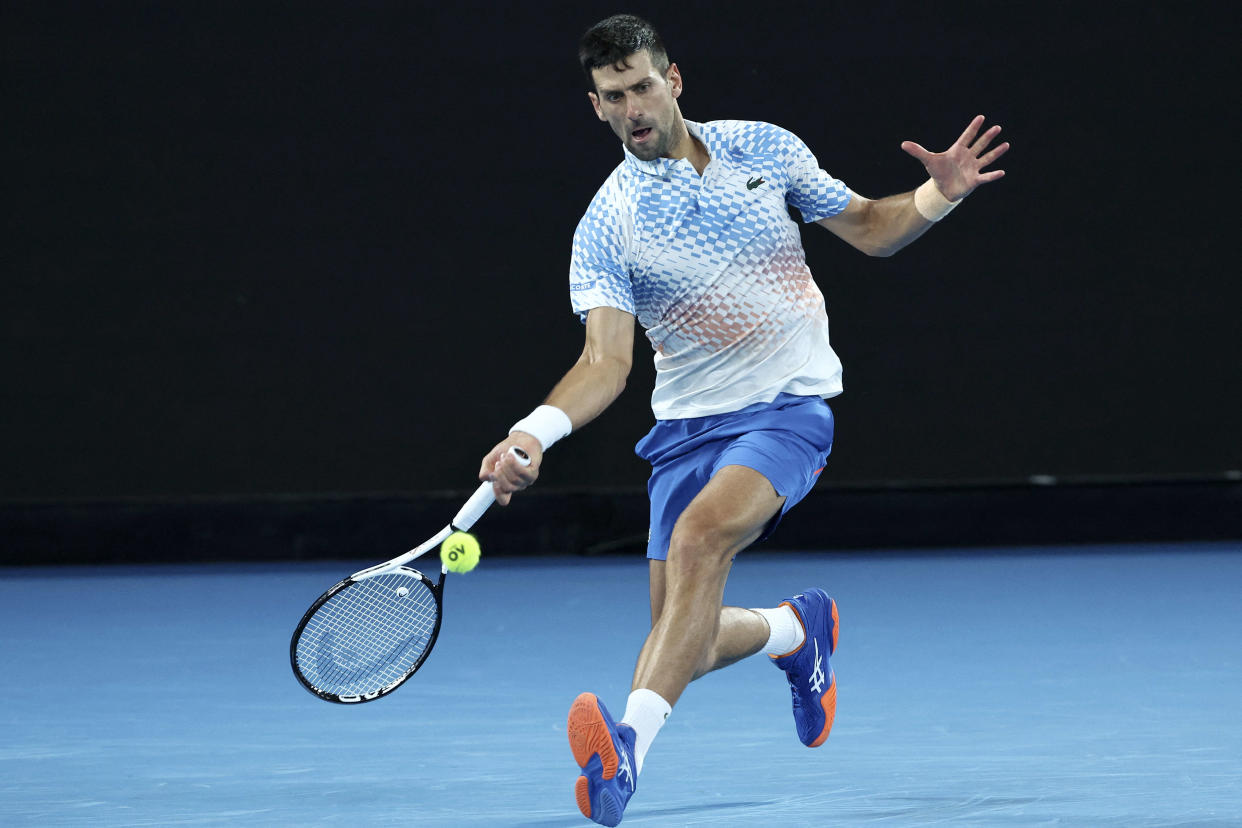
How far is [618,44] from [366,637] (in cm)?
132

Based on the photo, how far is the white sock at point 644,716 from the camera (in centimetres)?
315

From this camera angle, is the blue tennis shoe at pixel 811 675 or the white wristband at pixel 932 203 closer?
the white wristband at pixel 932 203

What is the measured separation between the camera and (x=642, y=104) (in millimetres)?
3521

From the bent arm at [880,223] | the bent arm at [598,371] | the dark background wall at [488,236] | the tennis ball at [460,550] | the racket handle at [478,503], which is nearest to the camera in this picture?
the racket handle at [478,503]

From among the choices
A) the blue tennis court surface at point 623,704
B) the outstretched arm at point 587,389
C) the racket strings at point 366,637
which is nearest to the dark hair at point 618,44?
the outstretched arm at point 587,389

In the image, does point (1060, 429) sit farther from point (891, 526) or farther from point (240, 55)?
point (240, 55)

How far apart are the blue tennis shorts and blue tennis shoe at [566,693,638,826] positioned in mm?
671

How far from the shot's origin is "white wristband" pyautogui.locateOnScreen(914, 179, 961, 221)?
363cm

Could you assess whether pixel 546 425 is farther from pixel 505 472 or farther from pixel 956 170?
pixel 956 170

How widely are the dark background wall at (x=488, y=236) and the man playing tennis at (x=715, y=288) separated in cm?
442

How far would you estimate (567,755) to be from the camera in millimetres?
4043

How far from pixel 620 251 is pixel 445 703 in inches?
66.4

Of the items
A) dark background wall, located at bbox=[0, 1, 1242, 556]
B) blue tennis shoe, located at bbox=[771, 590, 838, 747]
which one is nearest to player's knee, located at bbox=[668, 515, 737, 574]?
A: blue tennis shoe, located at bbox=[771, 590, 838, 747]

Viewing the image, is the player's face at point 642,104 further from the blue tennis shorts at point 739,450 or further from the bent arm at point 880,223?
the blue tennis shorts at point 739,450
